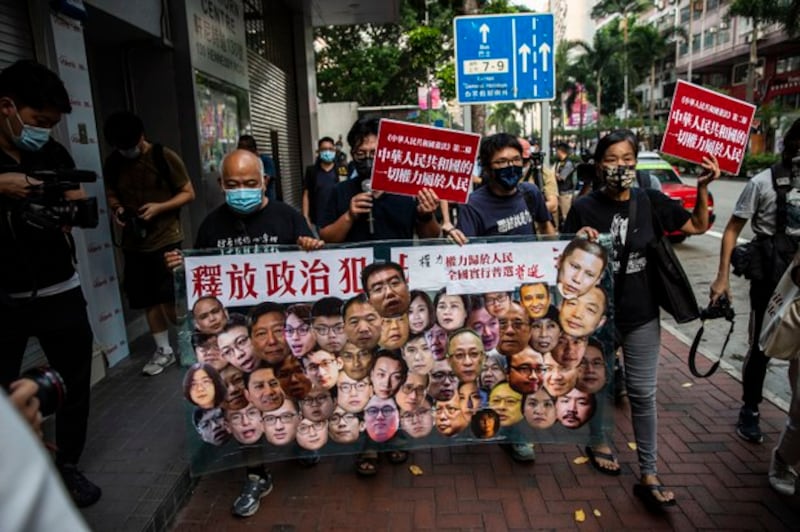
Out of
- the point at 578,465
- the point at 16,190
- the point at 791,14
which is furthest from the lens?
the point at 791,14

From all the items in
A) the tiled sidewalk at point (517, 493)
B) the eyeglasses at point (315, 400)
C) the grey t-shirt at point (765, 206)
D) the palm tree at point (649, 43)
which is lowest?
the tiled sidewalk at point (517, 493)

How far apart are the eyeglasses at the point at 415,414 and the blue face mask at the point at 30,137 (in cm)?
219

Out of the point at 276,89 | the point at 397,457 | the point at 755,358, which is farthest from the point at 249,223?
the point at 276,89

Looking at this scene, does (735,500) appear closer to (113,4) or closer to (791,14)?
(113,4)

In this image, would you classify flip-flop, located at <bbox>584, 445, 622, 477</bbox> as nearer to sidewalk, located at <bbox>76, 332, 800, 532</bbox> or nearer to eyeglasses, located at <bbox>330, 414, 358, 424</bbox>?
sidewalk, located at <bbox>76, 332, 800, 532</bbox>

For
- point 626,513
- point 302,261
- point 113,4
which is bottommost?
point 626,513

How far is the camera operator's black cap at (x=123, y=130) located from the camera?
4.11 meters

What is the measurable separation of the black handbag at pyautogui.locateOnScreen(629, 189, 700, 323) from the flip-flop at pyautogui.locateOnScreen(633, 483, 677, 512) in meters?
0.86

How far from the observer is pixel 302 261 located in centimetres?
288

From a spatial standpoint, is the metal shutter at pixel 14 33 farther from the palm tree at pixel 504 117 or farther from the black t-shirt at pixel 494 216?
the palm tree at pixel 504 117

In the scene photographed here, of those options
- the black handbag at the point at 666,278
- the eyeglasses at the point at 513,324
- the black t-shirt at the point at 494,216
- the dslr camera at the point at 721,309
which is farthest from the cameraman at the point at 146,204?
the dslr camera at the point at 721,309

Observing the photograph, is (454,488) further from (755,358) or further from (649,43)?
(649,43)

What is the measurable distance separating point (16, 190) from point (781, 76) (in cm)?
4663

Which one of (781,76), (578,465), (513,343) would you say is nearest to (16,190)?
(513,343)
